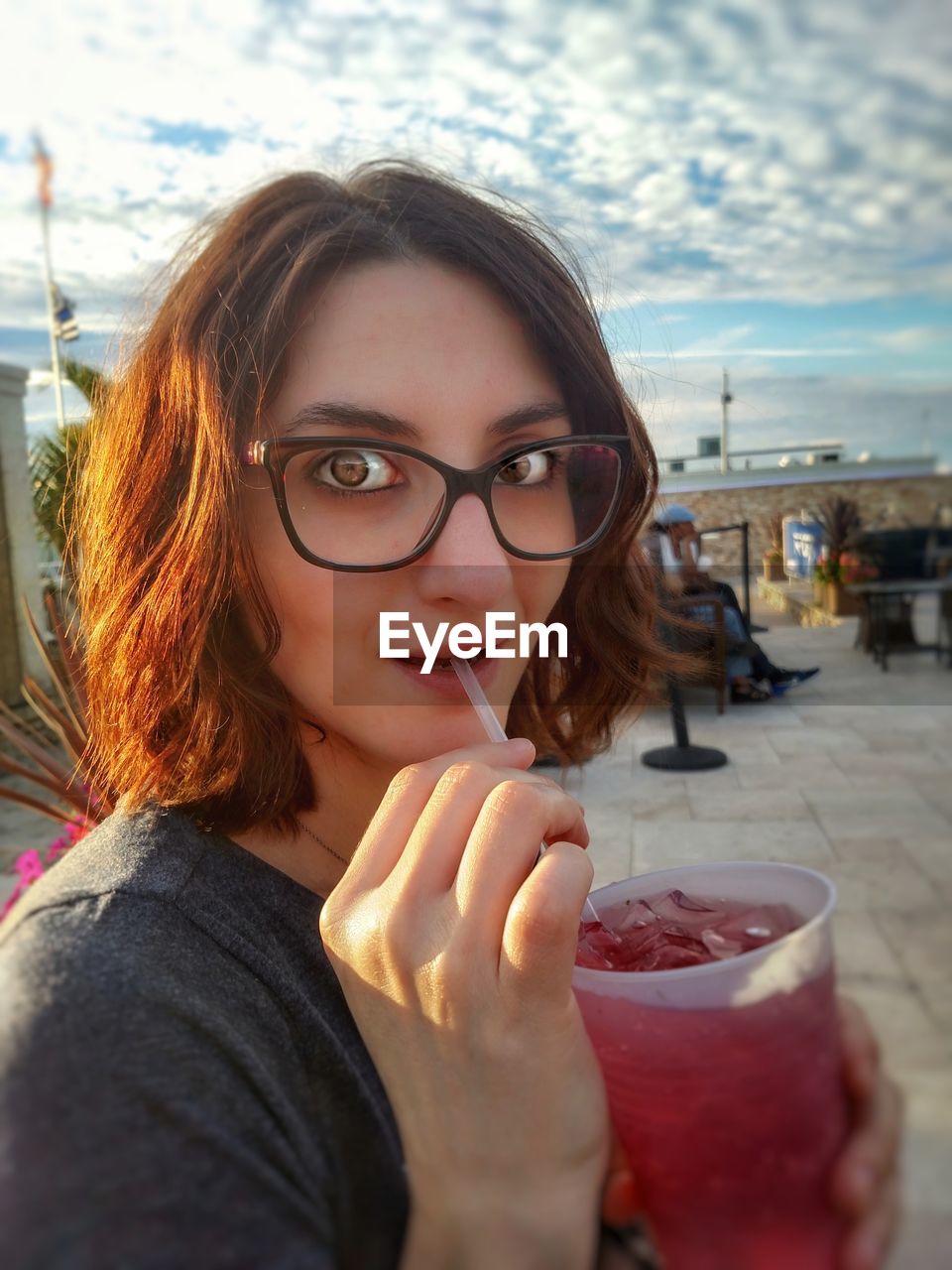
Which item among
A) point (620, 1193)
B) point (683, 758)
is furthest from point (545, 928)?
point (683, 758)

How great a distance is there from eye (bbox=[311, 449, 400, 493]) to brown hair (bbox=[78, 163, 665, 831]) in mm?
69

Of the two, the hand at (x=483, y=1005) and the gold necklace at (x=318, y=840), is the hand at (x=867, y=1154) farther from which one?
the gold necklace at (x=318, y=840)

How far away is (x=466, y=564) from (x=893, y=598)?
601 centimetres

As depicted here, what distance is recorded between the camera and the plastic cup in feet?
1.13

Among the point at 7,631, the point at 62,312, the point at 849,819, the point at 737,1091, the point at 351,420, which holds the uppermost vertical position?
the point at 62,312

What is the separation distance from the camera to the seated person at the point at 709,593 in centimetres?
148

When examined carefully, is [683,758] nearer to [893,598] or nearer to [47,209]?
[893,598]

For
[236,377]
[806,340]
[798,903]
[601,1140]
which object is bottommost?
[601,1140]

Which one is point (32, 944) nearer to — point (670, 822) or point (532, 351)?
point (532, 351)

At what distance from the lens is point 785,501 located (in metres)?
2.51

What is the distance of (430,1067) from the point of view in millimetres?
386

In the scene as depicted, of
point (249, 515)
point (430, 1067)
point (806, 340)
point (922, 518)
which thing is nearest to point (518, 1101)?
point (430, 1067)

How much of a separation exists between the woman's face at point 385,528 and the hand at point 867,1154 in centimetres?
34

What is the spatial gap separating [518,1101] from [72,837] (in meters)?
1.82
